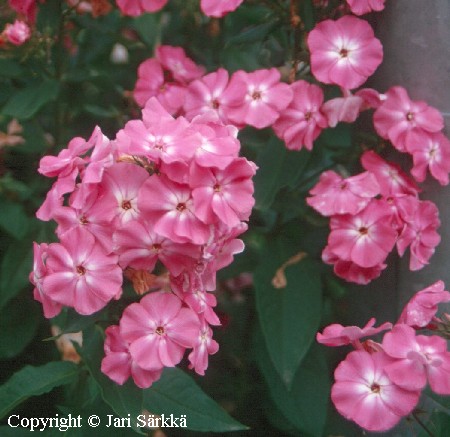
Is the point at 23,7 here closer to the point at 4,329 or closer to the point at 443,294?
the point at 4,329

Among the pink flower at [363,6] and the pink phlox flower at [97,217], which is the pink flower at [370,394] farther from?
the pink flower at [363,6]

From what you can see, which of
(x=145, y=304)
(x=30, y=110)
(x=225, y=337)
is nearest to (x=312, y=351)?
(x=225, y=337)

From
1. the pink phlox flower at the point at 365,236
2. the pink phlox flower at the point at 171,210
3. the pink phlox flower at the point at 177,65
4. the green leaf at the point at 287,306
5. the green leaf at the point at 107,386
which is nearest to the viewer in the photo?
the pink phlox flower at the point at 171,210

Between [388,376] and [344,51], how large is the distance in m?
0.54

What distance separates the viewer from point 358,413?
0.90 metres

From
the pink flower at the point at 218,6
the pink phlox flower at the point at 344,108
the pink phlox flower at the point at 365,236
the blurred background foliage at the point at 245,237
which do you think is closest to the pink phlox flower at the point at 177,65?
the blurred background foliage at the point at 245,237

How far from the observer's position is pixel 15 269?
1381 millimetres

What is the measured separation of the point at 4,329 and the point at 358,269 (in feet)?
2.24

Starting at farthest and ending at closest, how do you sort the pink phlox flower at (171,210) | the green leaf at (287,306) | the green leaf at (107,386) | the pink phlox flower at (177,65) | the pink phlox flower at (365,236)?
the pink phlox flower at (177,65) → the green leaf at (287,306) → the pink phlox flower at (365,236) → the green leaf at (107,386) → the pink phlox flower at (171,210)

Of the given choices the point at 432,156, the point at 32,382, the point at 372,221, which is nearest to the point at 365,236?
the point at 372,221

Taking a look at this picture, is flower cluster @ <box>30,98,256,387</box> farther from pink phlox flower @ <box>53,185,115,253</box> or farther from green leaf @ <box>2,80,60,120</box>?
green leaf @ <box>2,80,60,120</box>

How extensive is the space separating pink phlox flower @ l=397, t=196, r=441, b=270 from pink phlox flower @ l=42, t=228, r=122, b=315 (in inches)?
19.3

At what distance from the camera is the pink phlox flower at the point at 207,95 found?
1.24 m

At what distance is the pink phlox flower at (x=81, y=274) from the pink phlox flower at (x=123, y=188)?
4 cm
